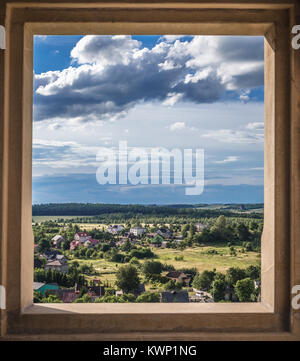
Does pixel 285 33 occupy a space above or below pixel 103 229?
above

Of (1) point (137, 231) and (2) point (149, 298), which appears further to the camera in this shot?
(1) point (137, 231)

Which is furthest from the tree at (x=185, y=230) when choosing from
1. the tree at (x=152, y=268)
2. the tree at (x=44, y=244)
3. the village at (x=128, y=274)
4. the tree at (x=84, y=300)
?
the tree at (x=44, y=244)

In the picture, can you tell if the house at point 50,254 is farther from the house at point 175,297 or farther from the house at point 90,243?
the house at point 175,297

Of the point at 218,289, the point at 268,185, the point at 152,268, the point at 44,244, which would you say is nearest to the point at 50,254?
the point at 44,244

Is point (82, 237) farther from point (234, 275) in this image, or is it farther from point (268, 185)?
point (268, 185)
